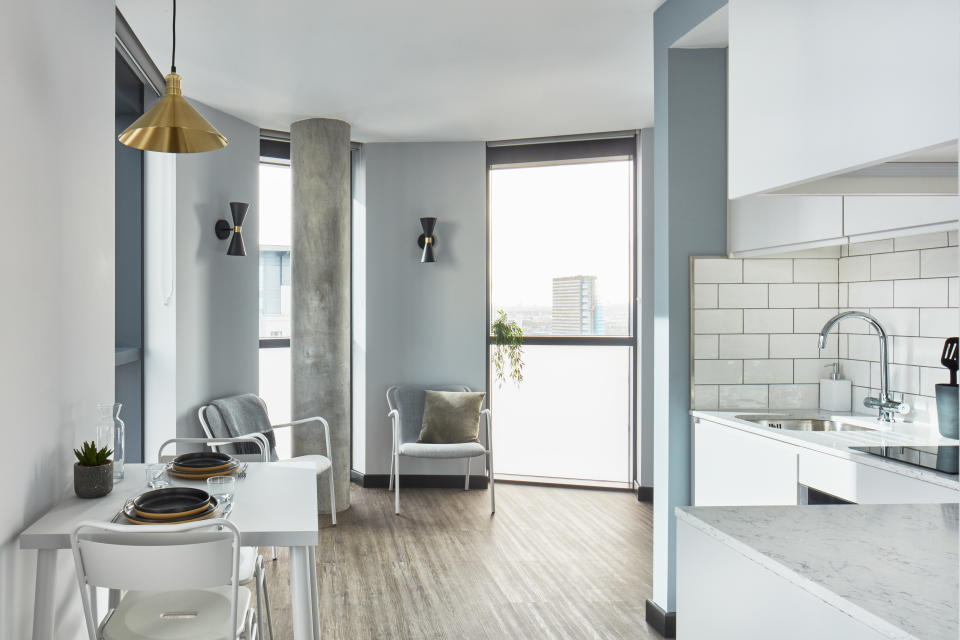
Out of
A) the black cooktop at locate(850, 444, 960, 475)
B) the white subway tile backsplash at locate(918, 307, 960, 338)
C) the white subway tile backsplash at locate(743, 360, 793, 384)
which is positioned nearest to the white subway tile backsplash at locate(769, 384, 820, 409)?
the white subway tile backsplash at locate(743, 360, 793, 384)

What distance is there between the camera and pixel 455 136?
4.85m

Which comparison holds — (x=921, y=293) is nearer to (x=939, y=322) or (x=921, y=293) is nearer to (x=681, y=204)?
(x=939, y=322)

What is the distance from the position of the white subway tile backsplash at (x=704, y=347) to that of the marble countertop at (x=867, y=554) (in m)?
1.44

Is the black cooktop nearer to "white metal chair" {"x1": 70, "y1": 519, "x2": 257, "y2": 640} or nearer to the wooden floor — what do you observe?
the wooden floor

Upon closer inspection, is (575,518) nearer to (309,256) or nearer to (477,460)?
(477,460)

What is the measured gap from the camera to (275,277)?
15.9 feet

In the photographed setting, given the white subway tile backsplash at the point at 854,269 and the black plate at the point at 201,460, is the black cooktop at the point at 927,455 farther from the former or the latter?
the black plate at the point at 201,460

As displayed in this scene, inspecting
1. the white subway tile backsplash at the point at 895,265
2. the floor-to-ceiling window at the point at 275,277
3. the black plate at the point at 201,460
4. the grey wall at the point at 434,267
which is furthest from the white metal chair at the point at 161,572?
the grey wall at the point at 434,267

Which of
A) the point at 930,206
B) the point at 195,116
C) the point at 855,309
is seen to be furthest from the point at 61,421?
the point at 855,309

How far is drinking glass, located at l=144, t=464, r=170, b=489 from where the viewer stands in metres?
2.10

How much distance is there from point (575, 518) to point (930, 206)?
114 inches

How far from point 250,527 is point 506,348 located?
349 cm

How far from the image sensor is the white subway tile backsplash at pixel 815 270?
294 centimetres

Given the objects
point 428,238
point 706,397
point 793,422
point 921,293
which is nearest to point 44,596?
point 706,397
